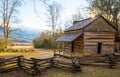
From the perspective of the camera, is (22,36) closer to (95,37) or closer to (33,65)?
(95,37)

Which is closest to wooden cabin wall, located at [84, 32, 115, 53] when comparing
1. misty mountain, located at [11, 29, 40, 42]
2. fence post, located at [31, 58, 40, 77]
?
fence post, located at [31, 58, 40, 77]

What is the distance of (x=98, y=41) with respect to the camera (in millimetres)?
24469

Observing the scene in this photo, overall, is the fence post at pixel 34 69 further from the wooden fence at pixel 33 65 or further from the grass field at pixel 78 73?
the grass field at pixel 78 73

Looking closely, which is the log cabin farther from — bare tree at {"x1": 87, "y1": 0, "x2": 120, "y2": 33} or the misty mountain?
the misty mountain

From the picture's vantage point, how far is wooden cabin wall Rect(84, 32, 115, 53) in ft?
78.6

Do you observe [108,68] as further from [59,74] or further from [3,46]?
[3,46]

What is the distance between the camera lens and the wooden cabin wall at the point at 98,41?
24.0m

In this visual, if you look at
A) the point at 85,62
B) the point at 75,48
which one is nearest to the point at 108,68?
the point at 85,62

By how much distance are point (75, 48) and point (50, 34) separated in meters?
25.1

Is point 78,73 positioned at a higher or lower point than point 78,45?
lower

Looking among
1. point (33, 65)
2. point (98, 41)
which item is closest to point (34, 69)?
point (33, 65)

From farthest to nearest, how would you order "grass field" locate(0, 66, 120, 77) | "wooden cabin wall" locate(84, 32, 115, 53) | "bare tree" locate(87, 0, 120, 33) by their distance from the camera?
"bare tree" locate(87, 0, 120, 33) < "wooden cabin wall" locate(84, 32, 115, 53) < "grass field" locate(0, 66, 120, 77)

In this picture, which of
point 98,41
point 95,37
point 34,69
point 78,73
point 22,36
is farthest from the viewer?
point 22,36

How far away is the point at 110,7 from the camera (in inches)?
1244
